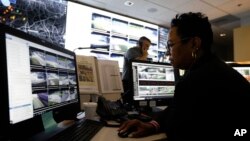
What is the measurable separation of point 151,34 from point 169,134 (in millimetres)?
4339

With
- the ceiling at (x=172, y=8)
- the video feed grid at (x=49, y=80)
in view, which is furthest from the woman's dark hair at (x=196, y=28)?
the ceiling at (x=172, y=8)

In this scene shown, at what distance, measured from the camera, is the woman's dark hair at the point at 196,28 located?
3.46 feet

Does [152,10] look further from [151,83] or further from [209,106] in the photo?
[209,106]

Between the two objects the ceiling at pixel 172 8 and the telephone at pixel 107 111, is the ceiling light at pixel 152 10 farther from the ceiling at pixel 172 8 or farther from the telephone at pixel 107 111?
the telephone at pixel 107 111

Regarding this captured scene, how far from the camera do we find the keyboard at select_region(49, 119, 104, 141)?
2.51 feet

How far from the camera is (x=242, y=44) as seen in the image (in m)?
4.46

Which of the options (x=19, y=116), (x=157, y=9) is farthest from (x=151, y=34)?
(x=19, y=116)

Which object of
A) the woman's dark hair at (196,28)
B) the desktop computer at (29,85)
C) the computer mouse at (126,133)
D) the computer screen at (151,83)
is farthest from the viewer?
the computer screen at (151,83)

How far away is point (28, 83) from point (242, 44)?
4748mm

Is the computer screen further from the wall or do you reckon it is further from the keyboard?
the wall

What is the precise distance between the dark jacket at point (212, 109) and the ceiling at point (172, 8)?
330cm

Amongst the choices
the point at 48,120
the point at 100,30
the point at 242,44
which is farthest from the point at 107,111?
the point at 242,44

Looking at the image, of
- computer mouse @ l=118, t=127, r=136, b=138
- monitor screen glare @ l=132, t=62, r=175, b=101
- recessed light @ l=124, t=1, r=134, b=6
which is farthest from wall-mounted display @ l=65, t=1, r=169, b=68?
computer mouse @ l=118, t=127, r=136, b=138

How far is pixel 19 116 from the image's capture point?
60 centimetres
